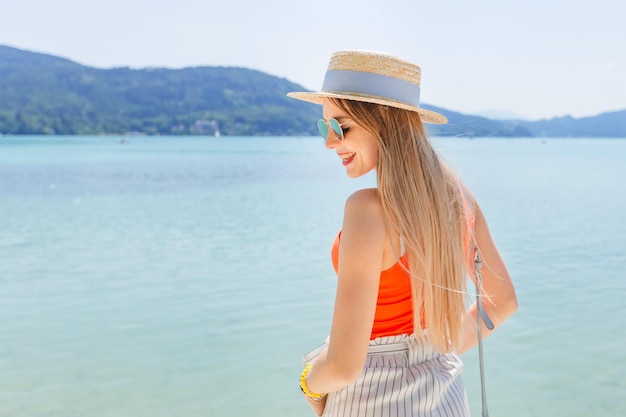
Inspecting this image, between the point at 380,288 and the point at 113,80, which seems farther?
the point at 113,80

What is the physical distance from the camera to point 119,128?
306 ft

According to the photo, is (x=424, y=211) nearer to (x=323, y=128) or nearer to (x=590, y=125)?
(x=323, y=128)

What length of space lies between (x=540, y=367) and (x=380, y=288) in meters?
4.08

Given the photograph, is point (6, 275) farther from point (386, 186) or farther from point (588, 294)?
point (386, 186)

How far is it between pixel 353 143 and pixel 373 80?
0.42ft

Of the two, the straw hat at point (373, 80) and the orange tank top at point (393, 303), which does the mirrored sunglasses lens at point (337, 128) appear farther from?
the orange tank top at point (393, 303)

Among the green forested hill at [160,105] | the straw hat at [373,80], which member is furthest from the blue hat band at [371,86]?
the green forested hill at [160,105]

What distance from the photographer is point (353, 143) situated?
1376mm

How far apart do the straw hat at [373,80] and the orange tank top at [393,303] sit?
0.27 meters

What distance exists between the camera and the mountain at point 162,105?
93250 mm

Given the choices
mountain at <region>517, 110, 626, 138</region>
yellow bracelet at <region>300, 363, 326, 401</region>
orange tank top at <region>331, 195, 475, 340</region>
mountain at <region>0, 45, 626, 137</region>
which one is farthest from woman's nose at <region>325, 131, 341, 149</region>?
mountain at <region>0, 45, 626, 137</region>

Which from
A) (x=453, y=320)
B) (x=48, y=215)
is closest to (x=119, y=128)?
(x=48, y=215)

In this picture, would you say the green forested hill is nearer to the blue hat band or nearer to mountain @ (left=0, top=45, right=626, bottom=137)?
mountain @ (left=0, top=45, right=626, bottom=137)

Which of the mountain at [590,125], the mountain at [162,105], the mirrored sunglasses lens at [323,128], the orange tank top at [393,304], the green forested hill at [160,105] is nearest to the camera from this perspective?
the orange tank top at [393,304]
